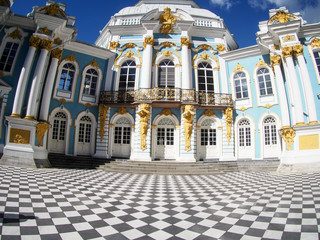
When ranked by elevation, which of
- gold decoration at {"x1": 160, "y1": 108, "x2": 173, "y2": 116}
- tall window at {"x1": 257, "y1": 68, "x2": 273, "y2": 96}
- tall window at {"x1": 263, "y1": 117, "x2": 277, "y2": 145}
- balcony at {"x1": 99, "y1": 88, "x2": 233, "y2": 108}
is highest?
tall window at {"x1": 257, "y1": 68, "x2": 273, "y2": 96}

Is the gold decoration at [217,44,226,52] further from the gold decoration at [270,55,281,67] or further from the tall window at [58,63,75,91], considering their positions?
the tall window at [58,63,75,91]

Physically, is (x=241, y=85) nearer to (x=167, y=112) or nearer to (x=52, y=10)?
(x=167, y=112)

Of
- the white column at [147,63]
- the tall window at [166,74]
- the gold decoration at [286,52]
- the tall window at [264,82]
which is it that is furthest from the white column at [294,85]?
the white column at [147,63]

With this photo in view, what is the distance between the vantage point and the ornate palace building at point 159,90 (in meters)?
9.35

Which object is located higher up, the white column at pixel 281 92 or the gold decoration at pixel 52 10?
the gold decoration at pixel 52 10

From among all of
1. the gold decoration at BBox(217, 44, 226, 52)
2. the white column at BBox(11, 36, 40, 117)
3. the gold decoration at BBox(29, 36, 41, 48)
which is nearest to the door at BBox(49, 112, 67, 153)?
the white column at BBox(11, 36, 40, 117)

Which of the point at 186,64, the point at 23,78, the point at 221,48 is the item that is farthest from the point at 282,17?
the point at 23,78

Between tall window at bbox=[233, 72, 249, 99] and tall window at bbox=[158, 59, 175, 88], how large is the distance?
474cm

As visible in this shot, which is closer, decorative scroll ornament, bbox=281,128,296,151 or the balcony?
decorative scroll ornament, bbox=281,128,296,151

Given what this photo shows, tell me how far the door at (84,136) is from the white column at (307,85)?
13200mm

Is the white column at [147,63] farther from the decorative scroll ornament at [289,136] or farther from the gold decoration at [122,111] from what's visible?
the decorative scroll ornament at [289,136]

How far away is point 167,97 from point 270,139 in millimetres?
7200

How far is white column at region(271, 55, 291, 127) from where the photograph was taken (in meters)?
10.1

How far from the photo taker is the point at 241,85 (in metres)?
13.2
